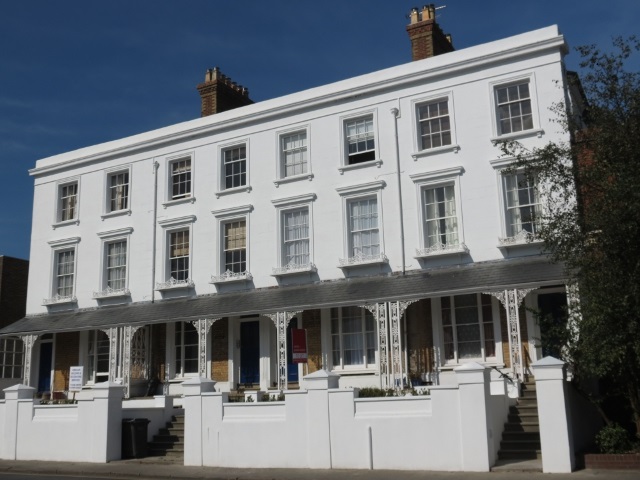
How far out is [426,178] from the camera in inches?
869

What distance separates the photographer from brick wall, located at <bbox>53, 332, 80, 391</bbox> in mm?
27375

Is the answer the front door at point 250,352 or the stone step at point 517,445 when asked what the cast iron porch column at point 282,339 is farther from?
the stone step at point 517,445

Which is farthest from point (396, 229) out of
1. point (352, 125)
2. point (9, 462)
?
point (9, 462)

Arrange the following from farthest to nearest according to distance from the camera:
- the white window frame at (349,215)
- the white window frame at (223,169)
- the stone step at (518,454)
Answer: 1. the white window frame at (223,169)
2. the white window frame at (349,215)
3. the stone step at (518,454)

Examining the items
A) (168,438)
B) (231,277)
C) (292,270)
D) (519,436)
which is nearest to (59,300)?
(231,277)

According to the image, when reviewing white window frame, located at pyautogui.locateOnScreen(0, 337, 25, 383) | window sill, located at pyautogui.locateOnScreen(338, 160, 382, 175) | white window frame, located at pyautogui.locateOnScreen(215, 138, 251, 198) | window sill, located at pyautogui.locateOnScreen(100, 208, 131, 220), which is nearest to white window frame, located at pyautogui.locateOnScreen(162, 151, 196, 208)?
white window frame, located at pyautogui.locateOnScreen(215, 138, 251, 198)

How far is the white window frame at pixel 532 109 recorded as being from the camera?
2084 cm

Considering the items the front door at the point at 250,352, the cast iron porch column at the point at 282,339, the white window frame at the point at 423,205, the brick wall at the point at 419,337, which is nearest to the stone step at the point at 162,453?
the cast iron porch column at the point at 282,339

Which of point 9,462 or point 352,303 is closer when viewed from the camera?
point 9,462

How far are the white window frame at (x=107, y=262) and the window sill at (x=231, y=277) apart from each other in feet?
12.1

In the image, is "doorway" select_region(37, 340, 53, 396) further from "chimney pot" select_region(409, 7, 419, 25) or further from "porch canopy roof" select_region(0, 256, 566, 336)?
"chimney pot" select_region(409, 7, 419, 25)

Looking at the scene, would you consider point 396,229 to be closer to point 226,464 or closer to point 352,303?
point 352,303

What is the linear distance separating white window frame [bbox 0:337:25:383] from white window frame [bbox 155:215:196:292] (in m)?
8.45

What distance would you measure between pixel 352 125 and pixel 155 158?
25.2ft
